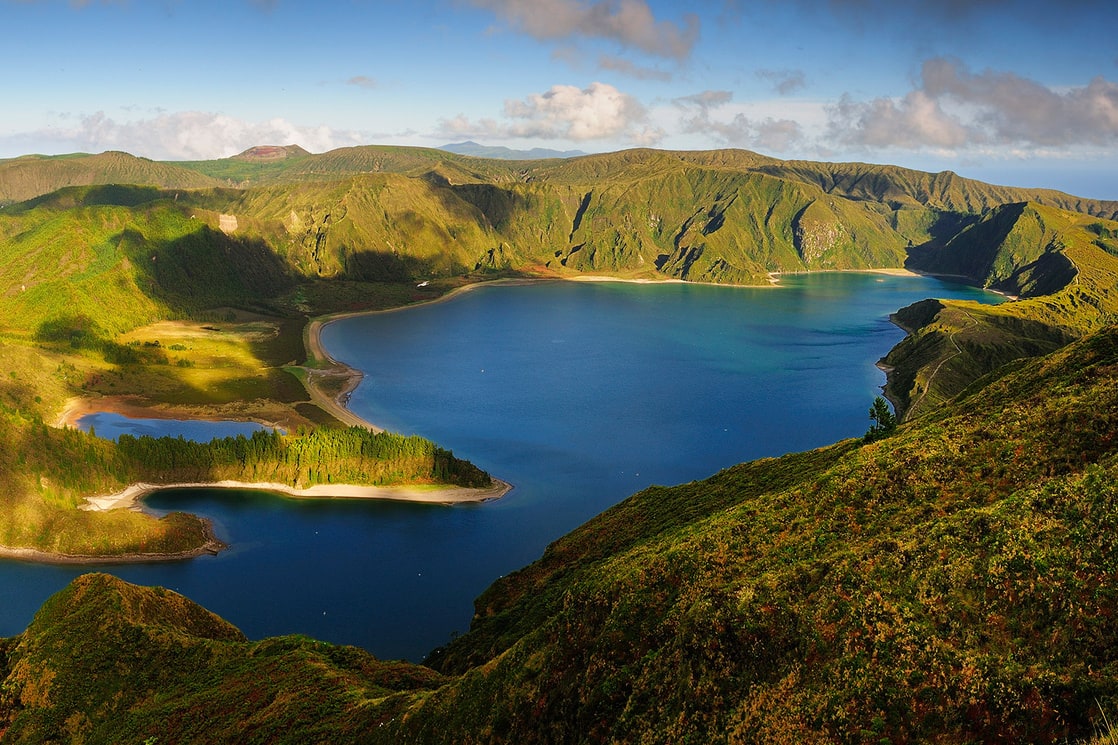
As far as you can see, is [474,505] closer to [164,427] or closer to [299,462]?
[299,462]

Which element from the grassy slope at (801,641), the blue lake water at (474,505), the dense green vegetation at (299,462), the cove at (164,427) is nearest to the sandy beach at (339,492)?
the dense green vegetation at (299,462)

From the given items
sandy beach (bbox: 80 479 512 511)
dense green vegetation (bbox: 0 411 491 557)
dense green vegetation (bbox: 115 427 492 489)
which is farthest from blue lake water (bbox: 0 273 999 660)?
dense green vegetation (bbox: 0 411 491 557)

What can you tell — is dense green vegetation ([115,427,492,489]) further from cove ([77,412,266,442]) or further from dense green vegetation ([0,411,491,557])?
cove ([77,412,266,442])

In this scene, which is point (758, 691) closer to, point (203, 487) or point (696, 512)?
point (696, 512)

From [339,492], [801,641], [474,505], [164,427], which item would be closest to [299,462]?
[339,492]

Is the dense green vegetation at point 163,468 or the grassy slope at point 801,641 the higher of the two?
the grassy slope at point 801,641

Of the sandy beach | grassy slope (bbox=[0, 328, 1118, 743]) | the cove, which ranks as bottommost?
the sandy beach

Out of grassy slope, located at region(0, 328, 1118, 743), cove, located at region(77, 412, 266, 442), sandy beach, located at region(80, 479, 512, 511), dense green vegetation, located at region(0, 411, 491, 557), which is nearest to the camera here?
grassy slope, located at region(0, 328, 1118, 743)

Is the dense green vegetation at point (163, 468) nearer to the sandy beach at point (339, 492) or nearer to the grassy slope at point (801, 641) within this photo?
the sandy beach at point (339, 492)

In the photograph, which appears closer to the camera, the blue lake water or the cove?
the blue lake water

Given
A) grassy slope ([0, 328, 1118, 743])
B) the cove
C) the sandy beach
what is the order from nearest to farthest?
1. grassy slope ([0, 328, 1118, 743])
2. the sandy beach
3. the cove
